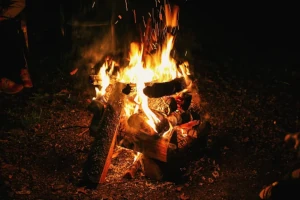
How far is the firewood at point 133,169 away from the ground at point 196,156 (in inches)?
3.0

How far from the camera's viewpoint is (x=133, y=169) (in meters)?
4.07

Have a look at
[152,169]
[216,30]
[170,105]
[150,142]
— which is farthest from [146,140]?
[216,30]

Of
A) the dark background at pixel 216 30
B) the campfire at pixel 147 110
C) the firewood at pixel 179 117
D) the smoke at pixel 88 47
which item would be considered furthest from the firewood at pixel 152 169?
the dark background at pixel 216 30

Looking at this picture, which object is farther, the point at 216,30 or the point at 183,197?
the point at 216,30

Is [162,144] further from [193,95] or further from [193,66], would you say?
[193,66]

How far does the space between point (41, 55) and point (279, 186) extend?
19.9ft

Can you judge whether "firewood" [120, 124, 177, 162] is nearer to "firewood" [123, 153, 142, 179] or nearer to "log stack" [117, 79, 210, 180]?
"log stack" [117, 79, 210, 180]

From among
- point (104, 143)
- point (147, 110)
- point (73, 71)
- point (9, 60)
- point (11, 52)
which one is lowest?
point (104, 143)

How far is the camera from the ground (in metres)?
3.83

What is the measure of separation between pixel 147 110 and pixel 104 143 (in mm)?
682

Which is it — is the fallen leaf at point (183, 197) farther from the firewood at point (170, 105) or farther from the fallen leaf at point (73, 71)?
the fallen leaf at point (73, 71)

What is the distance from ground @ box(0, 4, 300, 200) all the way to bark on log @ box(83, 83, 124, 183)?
0.17m

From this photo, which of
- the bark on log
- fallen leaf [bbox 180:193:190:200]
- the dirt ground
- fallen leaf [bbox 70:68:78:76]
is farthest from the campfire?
fallen leaf [bbox 70:68:78:76]

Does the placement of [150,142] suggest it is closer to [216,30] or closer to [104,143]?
[104,143]
